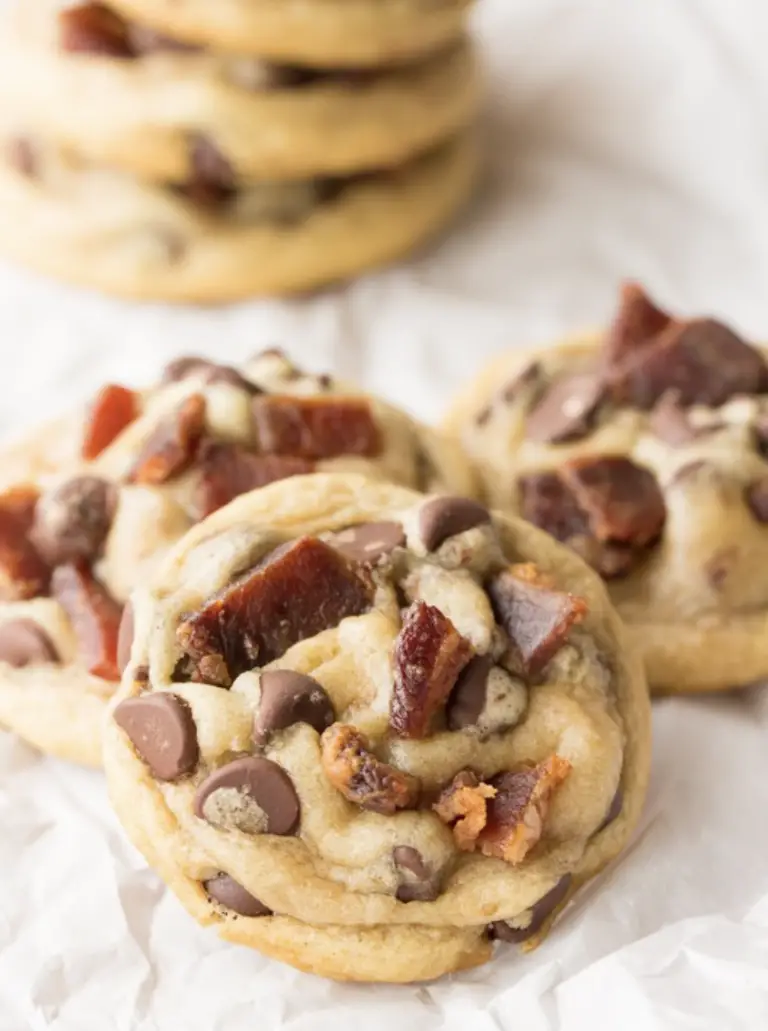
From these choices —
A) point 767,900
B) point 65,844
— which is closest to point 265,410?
point 65,844

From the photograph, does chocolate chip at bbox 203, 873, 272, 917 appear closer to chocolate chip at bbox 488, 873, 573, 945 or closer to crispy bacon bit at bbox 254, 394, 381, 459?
chocolate chip at bbox 488, 873, 573, 945

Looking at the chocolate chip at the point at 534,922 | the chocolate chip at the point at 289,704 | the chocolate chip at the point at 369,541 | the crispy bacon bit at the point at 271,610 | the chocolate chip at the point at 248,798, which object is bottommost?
the chocolate chip at the point at 534,922

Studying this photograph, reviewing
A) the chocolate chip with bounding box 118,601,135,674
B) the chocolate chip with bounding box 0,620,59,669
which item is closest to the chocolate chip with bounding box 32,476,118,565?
the chocolate chip with bounding box 0,620,59,669

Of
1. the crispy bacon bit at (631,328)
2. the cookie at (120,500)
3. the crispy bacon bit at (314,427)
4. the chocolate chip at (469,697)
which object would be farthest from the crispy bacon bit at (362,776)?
the crispy bacon bit at (631,328)

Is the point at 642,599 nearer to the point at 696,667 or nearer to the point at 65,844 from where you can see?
the point at 696,667

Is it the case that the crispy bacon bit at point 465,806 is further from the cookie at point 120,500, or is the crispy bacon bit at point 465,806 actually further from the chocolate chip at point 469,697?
the cookie at point 120,500

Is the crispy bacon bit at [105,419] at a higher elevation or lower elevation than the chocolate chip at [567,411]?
lower

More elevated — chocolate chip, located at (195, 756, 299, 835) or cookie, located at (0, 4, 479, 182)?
cookie, located at (0, 4, 479, 182)

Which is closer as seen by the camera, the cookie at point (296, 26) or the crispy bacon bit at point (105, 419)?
the crispy bacon bit at point (105, 419)
